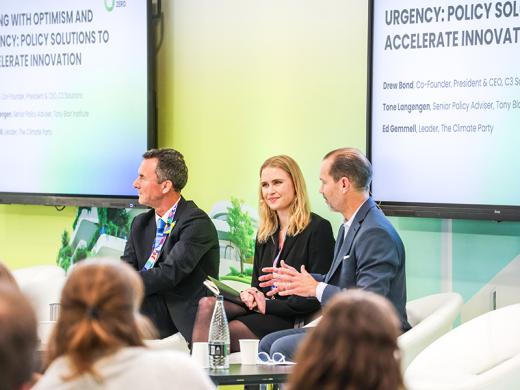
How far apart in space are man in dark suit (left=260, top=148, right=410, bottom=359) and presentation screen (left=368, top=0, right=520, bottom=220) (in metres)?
0.55

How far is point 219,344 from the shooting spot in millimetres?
4332

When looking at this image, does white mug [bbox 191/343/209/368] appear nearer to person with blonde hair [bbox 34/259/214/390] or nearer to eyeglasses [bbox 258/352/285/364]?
eyeglasses [bbox 258/352/285/364]

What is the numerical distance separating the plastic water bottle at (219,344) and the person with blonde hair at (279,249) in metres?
0.58

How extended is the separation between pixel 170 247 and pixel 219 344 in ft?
4.44

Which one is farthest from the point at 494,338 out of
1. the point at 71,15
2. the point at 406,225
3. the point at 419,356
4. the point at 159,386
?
the point at 71,15

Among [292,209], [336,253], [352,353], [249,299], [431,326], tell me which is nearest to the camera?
[352,353]

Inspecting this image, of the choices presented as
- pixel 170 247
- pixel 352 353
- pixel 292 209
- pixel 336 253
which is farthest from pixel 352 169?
pixel 352 353

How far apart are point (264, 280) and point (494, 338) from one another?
1351mm

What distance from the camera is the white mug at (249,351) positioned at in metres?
4.42

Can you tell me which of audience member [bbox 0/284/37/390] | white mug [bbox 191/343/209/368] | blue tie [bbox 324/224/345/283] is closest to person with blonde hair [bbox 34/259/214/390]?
audience member [bbox 0/284/37/390]

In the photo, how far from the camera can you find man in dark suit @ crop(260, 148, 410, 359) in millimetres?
4676

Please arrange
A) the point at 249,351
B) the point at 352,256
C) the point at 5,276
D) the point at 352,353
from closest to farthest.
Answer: the point at 352,353, the point at 5,276, the point at 249,351, the point at 352,256

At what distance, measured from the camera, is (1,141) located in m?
7.01

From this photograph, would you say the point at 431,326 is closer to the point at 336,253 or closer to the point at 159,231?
the point at 336,253
